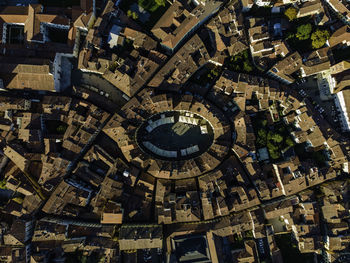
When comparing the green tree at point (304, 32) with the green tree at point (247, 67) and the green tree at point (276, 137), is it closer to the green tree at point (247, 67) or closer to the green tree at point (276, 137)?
the green tree at point (247, 67)

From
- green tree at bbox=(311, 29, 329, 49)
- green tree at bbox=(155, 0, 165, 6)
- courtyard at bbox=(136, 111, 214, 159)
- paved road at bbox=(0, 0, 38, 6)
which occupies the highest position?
paved road at bbox=(0, 0, 38, 6)

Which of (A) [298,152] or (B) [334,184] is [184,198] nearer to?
(A) [298,152]

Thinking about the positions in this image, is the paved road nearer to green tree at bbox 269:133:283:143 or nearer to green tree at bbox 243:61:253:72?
green tree at bbox 243:61:253:72

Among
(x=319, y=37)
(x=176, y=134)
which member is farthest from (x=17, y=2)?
(x=319, y=37)

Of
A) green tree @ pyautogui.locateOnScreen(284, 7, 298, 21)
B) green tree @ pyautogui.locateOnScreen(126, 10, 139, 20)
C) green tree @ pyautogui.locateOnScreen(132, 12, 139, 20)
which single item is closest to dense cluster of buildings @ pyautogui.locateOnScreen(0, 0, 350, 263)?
green tree @ pyautogui.locateOnScreen(284, 7, 298, 21)

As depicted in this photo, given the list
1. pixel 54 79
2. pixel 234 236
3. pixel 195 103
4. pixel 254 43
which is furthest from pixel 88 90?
pixel 234 236

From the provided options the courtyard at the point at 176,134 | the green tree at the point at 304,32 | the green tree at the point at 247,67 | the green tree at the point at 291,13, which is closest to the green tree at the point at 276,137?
the courtyard at the point at 176,134
